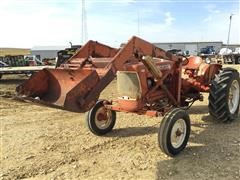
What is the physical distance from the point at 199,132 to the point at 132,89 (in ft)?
6.05

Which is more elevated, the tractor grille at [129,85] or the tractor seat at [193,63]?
the tractor seat at [193,63]

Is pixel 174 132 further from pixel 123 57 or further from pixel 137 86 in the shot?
pixel 123 57

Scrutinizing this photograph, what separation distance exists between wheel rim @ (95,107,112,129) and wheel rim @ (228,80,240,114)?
2938mm

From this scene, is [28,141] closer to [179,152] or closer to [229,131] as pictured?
[179,152]

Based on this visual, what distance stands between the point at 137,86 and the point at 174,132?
1.16 meters

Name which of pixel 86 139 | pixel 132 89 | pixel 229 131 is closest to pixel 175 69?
pixel 132 89

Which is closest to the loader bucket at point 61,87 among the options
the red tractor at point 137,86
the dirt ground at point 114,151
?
the red tractor at point 137,86

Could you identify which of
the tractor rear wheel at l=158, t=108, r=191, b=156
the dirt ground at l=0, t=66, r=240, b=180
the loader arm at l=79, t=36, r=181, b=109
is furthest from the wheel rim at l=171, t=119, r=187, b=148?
the loader arm at l=79, t=36, r=181, b=109

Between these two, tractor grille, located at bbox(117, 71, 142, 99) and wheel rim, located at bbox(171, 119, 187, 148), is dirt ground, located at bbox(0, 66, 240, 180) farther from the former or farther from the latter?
tractor grille, located at bbox(117, 71, 142, 99)

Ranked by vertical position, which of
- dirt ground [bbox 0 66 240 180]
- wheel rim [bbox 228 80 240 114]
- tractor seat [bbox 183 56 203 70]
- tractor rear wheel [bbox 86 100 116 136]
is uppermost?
tractor seat [bbox 183 56 203 70]

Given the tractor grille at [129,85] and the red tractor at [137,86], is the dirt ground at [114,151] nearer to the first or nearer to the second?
the red tractor at [137,86]

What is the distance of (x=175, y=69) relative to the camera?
25.8ft

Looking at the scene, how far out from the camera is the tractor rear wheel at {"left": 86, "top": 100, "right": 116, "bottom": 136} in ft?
25.6

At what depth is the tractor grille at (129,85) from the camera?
23.2 ft
